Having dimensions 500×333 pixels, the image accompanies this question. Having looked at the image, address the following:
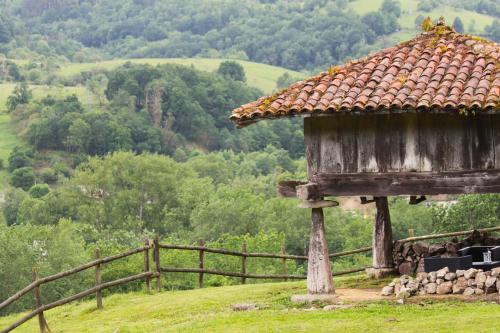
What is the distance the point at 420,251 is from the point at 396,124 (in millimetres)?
4583

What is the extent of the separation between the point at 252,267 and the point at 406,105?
35.9 m

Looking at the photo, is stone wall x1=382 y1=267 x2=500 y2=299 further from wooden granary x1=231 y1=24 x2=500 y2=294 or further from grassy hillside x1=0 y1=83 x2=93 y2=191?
grassy hillside x1=0 y1=83 x2=93 y2=191

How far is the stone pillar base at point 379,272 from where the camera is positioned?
22016 mm

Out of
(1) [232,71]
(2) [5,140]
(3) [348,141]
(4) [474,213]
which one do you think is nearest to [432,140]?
(3) [348,141]

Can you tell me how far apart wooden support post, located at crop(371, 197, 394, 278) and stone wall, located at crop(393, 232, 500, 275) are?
0.26 m

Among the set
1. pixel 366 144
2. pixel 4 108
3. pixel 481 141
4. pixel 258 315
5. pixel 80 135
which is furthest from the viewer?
pixel 4 108

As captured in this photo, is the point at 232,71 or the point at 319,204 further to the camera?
the point at 232,71

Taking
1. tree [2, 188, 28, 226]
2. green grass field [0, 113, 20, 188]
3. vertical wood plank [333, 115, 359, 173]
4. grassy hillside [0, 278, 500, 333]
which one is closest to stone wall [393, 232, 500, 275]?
grassy hillside [0, 278, 500, 333]

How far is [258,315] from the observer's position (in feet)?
59.4

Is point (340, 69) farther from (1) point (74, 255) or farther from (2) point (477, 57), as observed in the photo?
(1) point (74, 255)

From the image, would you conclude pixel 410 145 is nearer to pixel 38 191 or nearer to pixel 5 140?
pixel 38 191

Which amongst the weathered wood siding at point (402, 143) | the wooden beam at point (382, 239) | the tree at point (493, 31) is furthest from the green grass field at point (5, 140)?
the weathered wood siding at point (402, 143)

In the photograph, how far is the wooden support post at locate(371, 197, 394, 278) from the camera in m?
22.2

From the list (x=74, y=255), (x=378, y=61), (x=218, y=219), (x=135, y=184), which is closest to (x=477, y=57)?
(x=378, y=61)
